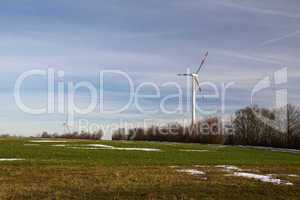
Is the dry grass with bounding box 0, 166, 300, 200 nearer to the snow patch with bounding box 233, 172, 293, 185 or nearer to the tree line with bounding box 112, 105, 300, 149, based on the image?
the snow patch with bounding box 233, 172, 293, 185

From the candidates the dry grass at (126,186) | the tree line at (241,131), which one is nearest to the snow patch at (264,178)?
the dry grass at (126,186)

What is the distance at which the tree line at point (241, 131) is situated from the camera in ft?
314

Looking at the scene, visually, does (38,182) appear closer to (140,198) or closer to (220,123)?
(140,198)

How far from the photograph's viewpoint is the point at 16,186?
1942 cm

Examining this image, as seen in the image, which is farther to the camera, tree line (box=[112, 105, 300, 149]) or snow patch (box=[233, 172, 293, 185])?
tree line (box=[112, 105, 300, 149])

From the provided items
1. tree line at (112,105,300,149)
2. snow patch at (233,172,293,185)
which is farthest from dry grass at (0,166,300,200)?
tree line at (112,105,300,149)

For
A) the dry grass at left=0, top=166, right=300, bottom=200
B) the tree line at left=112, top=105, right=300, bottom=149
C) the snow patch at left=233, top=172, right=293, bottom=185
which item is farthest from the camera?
the tree line at left=112, top=105, right=300, bottom=149

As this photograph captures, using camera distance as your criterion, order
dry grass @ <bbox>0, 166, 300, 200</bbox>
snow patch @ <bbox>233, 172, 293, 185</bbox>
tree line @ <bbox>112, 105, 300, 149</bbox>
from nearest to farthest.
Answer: dry grass @ <bbox>0, 166, 300, 200</bbox> < snow patch @ <bbox>233, 172, 293, 185</bbox> < tree line @ <bbox>112, 105, 300, 149</bbox>

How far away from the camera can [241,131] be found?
381 ft

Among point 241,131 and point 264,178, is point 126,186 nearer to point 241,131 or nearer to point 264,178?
point 264,178

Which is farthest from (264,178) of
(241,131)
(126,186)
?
(241,131)

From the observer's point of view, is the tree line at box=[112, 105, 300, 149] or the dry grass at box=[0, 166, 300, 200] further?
the tree line at box=[112, 105, 300, 149]

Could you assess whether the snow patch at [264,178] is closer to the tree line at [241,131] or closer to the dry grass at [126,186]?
the dry grass at [126,186]

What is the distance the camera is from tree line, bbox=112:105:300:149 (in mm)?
95750
